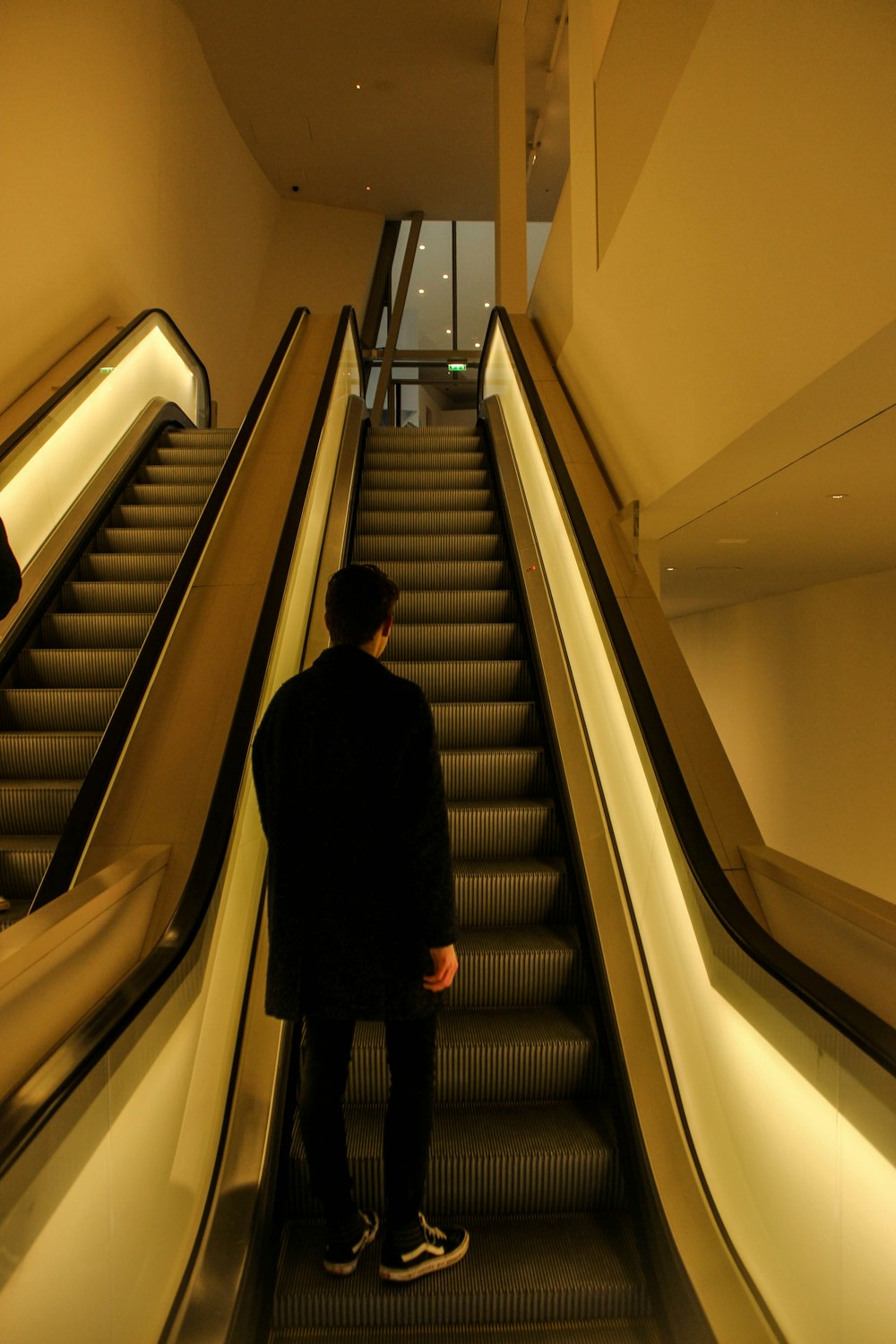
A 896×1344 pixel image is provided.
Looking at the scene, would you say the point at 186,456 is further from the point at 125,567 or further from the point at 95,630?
the point at 95,630

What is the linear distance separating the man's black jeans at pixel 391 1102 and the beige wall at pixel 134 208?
4.40 metres

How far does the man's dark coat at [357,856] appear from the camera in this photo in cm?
195

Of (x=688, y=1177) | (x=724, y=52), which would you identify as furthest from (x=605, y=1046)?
(x=724, y=52)

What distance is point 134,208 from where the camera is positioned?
26.2ft

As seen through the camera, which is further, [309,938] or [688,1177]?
[688,1177]

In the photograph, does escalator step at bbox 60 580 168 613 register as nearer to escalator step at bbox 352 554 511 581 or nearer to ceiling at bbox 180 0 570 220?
escalator step at bbox 352 554 511 581

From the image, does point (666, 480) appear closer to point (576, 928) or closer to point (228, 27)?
point (576, 928)

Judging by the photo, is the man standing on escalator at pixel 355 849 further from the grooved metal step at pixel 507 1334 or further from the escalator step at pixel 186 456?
the escalator step at pixel 186 456

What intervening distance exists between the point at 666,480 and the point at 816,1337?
318cm

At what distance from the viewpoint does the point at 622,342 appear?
463 centimetres

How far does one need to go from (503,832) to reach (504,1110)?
1.09m

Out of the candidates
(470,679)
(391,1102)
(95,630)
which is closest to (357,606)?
(391,1102)

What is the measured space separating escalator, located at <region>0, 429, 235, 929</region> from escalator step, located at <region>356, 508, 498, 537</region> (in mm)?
1046

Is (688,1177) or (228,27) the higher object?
(228,27)
